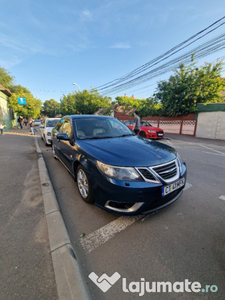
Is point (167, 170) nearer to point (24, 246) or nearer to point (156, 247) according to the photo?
point (156, 247)

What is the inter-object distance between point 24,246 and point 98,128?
95.3 inches

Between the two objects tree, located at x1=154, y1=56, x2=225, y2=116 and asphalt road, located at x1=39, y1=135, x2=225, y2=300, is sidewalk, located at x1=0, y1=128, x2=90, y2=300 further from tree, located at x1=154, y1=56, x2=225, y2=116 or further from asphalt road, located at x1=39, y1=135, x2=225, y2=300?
tree, located at x1=154, y1=56, x2=225, y2=116

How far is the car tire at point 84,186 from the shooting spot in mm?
2285

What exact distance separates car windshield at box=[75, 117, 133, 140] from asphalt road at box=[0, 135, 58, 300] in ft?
5.12

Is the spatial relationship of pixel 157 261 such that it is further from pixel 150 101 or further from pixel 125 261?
pixel 150 101

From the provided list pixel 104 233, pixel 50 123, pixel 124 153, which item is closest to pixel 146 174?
pixel 124 153

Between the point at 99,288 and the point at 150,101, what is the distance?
18073 mm

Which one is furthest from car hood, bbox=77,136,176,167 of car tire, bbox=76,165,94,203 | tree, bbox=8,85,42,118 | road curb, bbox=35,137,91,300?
tree, bbox=8,85,42,118

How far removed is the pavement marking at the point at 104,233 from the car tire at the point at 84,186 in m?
0.51

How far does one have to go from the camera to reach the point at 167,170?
2025mm

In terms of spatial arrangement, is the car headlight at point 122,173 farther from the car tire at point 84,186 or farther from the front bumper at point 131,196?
the car tire at point 84,186

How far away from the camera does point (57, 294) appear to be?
122cm

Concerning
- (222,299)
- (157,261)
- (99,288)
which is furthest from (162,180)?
(99,288)

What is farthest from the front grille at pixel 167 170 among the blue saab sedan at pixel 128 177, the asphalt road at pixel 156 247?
the asphalt road at pixel 156 247
